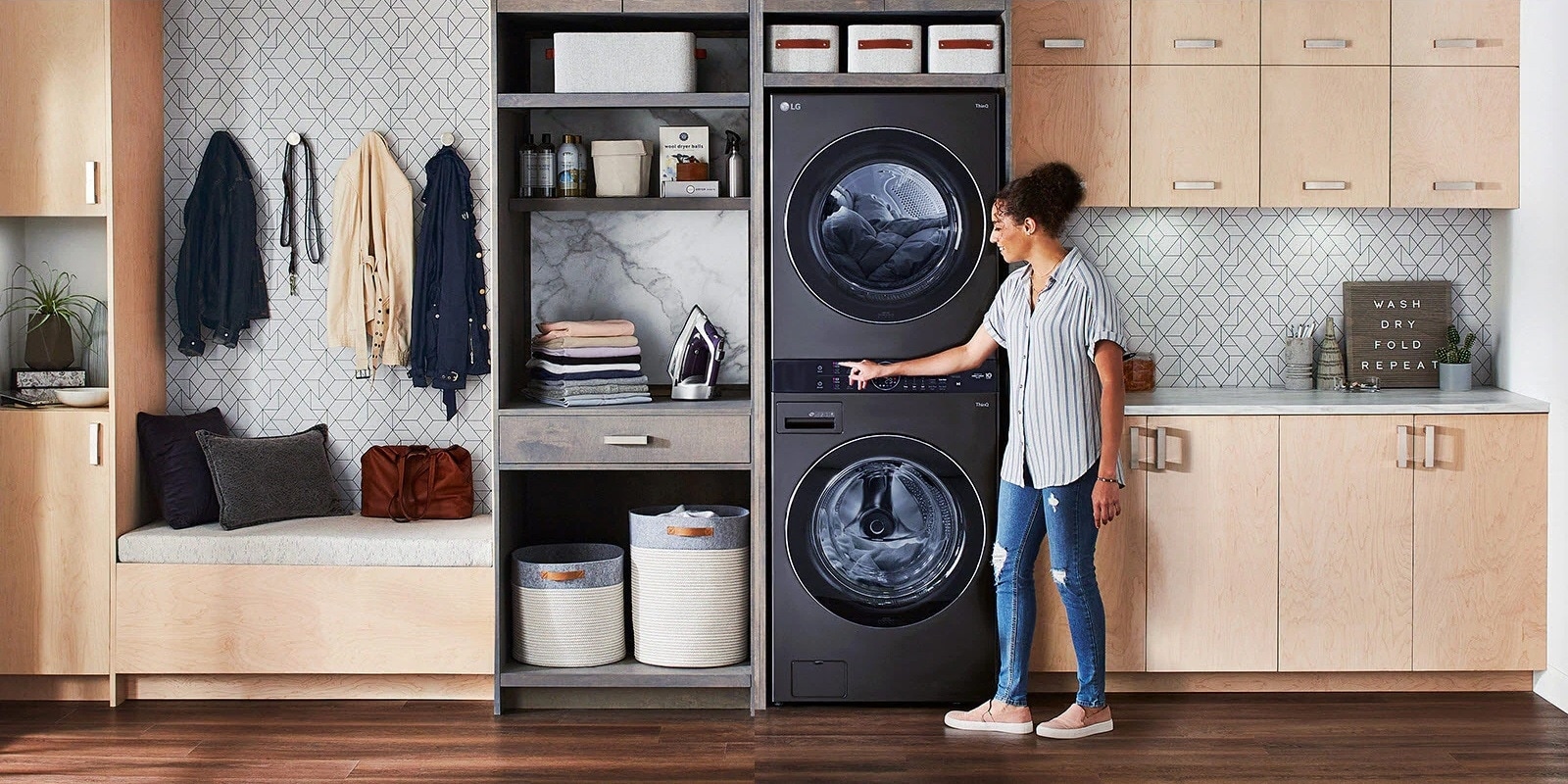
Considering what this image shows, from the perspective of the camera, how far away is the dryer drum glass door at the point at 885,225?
3.38 meters

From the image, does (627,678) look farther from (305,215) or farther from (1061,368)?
(305,215)

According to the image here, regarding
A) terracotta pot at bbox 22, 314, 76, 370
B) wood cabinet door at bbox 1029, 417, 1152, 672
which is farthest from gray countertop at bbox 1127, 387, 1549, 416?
terracotta pot at bbox 22, 314, 76, 370

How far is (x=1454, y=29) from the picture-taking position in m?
3.74

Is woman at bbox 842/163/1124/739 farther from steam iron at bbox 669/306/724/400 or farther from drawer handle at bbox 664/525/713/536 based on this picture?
drawer handle at bbox 664/525/713/536

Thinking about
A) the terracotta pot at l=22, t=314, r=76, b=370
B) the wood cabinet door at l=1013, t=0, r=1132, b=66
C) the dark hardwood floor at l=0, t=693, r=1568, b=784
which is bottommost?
the dark hardwood floor at l=0, t=693, r=1568, b=784

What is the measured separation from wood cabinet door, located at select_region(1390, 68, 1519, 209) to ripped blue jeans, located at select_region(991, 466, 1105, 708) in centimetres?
146

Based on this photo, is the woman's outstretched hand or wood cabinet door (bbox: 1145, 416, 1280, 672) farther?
wood cabinet door (bbox: 1145, 416, 1280, 672)

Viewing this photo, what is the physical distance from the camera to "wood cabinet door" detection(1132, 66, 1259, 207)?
3.74 metres

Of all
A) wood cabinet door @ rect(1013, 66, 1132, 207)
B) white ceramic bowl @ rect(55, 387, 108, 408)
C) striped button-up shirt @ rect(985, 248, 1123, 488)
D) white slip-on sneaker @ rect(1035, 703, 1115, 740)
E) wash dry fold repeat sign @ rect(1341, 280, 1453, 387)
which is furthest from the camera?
wash dry fold repeat sign @ rect(1341, 280, 1453, 387)

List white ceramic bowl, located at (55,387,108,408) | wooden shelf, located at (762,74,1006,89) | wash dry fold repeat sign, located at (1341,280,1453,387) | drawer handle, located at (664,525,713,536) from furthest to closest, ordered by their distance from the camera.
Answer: wash dry fold repeat sign, located at (1341,280,1453,387)
white ceramic bowl, located at (55,387,108,408)
drawer handle, located at (664,525,713,536)
wooden shelf, located at (762,74,1006,89)

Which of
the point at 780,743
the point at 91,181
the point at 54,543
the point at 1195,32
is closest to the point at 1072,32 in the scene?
the point at 1195,32

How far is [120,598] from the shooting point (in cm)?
355

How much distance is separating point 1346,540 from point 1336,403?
38cm

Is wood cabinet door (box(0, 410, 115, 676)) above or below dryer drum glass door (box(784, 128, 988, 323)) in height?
below
